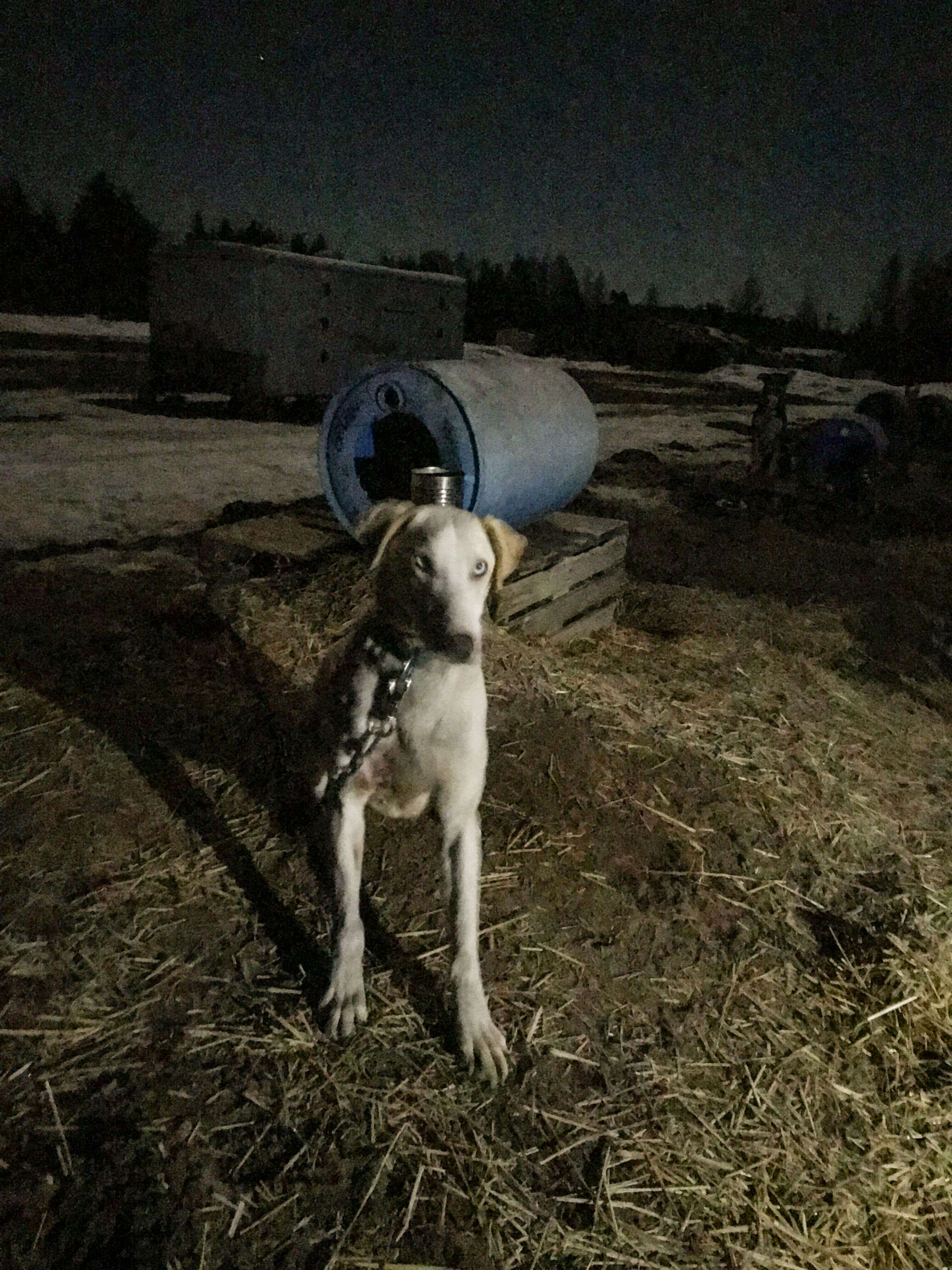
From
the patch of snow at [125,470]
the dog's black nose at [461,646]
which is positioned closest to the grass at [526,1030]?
the dog's black nose at [461,646]

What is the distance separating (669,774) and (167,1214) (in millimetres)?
2564

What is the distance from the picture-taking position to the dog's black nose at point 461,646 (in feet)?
6.95

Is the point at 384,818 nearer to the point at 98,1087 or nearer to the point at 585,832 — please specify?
the point at 585,832

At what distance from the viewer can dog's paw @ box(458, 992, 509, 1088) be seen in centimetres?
233

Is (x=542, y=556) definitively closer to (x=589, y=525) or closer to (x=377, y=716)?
(x=589, y=525)

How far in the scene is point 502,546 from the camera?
7.79ft

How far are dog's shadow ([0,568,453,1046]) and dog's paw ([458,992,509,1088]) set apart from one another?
0.10 m

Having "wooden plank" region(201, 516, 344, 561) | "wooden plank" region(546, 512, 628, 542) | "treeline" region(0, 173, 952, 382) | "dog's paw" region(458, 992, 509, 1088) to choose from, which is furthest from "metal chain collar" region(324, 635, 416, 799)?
"treeline" region(0, 173, 952, 382)

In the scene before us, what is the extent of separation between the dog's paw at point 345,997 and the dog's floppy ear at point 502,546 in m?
1.15

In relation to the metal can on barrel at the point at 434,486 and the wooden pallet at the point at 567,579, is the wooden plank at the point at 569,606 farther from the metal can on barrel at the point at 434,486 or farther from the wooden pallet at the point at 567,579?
the metal can on barrel at the point at 434,486

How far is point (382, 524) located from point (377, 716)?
522 mm

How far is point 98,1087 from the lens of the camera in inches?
85.9

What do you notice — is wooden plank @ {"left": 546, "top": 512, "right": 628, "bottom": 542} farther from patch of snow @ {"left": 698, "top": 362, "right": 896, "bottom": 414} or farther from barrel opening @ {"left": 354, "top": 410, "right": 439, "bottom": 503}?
patch of snow @ {"left": 698, "top": 362, "right": 896, "bottom": 414}

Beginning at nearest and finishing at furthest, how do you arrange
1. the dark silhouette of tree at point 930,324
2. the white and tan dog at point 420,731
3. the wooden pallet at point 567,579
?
the white and tan dog at point 420,731 < the wooden pallet at point 567,579 < the dark silhouette of tree at point 930,324
